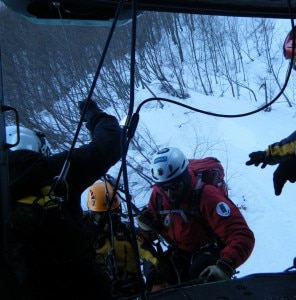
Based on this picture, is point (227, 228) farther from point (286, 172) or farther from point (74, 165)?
point (74, 165)

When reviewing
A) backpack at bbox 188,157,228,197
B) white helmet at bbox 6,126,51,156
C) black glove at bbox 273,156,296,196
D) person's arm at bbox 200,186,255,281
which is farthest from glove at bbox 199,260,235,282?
white helmet at bbox 6,126,51,156

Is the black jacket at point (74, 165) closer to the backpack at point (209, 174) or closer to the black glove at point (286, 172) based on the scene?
the backpack at point (209, 174)

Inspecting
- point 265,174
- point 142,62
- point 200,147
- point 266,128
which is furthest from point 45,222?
point 142,62

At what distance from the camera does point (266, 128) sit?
16188 mm

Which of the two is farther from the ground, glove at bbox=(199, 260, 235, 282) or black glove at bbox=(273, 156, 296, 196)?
black glove at bbox=(273, 156, 296, 196)

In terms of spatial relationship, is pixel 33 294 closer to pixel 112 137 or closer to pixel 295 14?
pixel 112 137

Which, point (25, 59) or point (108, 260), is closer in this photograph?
point (108, 260)

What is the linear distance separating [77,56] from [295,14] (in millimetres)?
14099

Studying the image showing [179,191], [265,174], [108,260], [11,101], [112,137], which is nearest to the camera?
[112,137]

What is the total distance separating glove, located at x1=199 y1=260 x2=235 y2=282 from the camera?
9.34 ft

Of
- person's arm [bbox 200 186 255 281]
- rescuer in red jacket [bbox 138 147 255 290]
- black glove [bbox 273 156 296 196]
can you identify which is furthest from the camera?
black glove [bbox 273 156 296 196]

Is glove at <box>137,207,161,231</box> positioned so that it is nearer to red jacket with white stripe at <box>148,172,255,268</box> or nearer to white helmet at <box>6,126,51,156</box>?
red jacket with white stripe at <box>148,172,255,268</box>

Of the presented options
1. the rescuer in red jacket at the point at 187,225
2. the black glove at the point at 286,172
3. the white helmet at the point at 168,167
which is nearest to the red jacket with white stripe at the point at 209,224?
the rescuer in red jacket at the point at 187,225

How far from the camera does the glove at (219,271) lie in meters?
2.85
